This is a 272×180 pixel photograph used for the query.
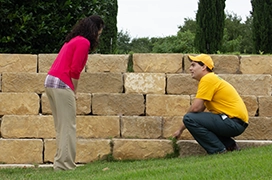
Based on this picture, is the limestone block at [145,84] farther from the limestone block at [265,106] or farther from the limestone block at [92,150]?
the limestone block at [265,106]

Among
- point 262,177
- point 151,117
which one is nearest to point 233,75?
Result: point 151,117

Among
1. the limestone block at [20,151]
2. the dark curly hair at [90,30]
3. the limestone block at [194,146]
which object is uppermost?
the dark curly hair at [90,30]

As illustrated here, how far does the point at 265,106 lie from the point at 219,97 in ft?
4.11

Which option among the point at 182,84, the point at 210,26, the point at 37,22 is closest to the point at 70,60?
the point at 182,84

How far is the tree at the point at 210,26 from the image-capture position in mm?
9633

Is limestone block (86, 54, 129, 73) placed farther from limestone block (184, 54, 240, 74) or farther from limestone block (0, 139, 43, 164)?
limestone block (0, 139, 43, 164)

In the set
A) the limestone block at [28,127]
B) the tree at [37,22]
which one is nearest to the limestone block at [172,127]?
the limestone block at [28,127]

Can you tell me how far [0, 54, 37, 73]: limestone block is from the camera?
7.36 meters

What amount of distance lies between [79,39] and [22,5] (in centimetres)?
253

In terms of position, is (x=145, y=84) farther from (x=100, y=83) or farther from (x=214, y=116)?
(x=214, y=116)

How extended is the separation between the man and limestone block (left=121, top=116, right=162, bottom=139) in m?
0.94

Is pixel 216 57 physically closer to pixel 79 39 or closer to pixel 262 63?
pixel 262 63

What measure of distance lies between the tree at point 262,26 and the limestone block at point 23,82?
16.9 feet

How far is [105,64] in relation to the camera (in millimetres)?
7312
